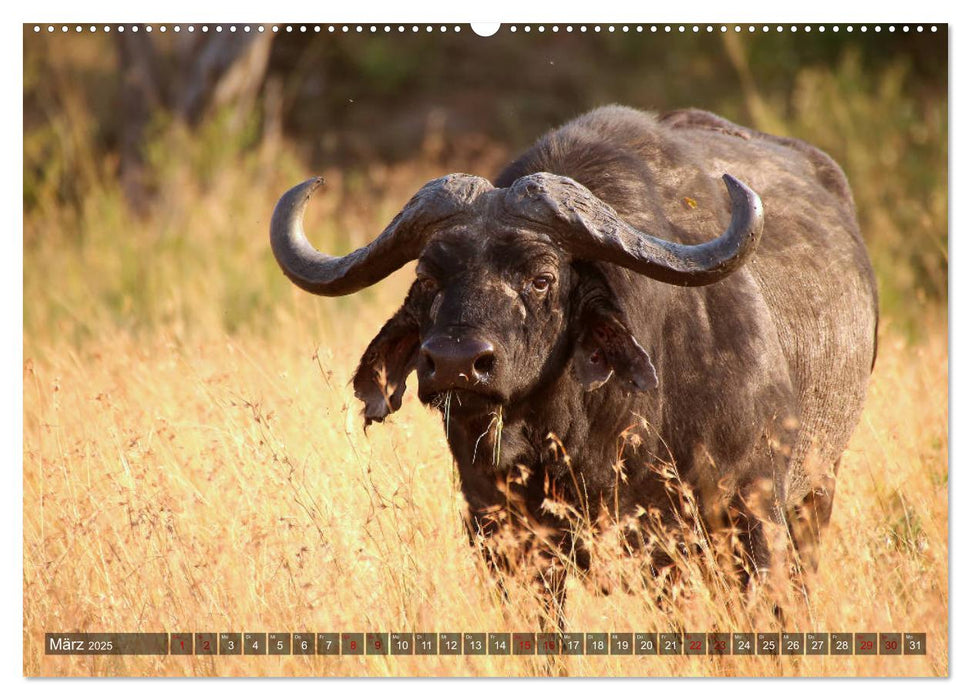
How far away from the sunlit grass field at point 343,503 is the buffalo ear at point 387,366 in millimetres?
288

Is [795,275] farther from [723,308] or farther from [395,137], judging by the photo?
[395,137]

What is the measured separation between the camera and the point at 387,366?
16.0ft

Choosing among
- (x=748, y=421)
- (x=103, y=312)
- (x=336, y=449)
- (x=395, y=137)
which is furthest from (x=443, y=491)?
(x=395, y=137)

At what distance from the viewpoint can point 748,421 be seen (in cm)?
493

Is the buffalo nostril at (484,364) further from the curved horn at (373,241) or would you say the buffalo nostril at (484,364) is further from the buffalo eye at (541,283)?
the curved horn at (373,241)

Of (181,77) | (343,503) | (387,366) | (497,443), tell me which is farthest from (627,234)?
(181,77)

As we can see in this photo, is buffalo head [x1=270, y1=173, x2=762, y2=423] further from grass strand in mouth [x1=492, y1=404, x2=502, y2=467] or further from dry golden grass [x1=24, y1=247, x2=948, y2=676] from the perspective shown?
dry golden grass [x1=24, y1=247, x2=948, y2=676]

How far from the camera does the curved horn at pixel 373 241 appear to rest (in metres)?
4.61

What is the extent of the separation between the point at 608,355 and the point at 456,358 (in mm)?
723

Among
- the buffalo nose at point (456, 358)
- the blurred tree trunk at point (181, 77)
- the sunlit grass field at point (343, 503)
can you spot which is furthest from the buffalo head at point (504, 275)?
the blurred tree trunk at point (181, 77)

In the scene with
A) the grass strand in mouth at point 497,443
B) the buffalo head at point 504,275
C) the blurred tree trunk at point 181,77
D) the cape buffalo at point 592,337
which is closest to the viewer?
the buffalo head at point 504,275

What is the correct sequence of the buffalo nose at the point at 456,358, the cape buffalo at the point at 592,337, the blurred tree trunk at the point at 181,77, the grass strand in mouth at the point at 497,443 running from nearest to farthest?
1. the buffalo nose at the point at 456,358
2. the cape buffalo at the point at 592,337
3. the grass strand in mouth at the point at 497,443
4. the blurred tree trunk at the point at 181,77

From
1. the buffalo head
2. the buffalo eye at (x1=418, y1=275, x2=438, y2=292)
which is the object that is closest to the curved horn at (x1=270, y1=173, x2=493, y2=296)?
the buffalo head

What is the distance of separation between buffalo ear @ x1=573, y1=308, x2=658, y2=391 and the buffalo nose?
0.56 metres
